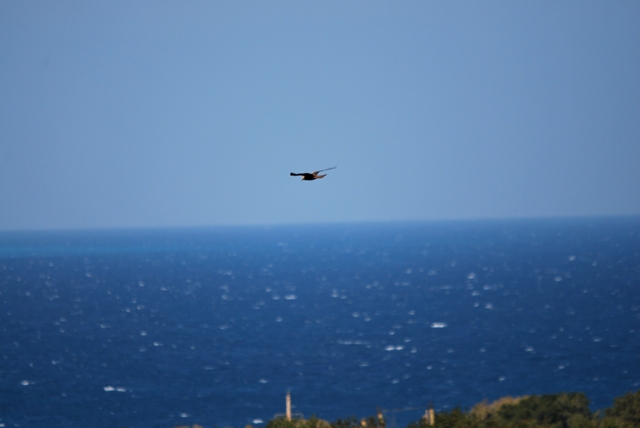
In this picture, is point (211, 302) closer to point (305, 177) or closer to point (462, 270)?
point (462, 270)

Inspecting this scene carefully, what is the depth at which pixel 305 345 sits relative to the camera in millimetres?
86938

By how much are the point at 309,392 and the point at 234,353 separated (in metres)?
19.4

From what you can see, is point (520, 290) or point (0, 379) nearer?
point (0, 379)

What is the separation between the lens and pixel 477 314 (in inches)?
4240

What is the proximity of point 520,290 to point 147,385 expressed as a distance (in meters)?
81.2

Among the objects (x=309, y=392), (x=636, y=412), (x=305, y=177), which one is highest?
(x=305, y=177)

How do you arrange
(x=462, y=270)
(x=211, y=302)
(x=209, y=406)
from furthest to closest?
1. (x=462, y=270)
2. (x=211, y=302)
3. (x=209, y=406)

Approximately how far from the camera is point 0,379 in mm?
69375

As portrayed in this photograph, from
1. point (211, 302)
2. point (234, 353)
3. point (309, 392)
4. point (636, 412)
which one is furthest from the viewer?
point (211, 302)

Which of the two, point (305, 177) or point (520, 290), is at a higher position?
point (305, 177)

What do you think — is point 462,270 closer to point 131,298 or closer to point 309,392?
point 131,298

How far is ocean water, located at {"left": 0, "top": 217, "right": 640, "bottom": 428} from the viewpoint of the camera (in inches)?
2377

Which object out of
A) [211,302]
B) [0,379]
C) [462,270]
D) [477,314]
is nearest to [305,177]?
[0,379]

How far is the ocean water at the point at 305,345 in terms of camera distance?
198ft
